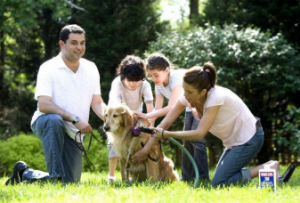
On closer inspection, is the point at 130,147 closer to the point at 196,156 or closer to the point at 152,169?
the point at 152,169

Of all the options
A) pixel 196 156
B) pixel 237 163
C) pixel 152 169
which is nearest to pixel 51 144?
pixel 152 169

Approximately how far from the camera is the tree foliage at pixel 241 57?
439 inches

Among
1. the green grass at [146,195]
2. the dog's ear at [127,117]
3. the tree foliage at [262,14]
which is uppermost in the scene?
the tree foliage at [262,14]

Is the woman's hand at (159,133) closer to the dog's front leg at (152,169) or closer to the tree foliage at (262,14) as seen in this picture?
the dog's front leg at (152,169)

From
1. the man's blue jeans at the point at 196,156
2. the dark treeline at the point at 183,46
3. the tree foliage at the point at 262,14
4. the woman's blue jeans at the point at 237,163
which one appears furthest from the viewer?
the tree foliage at the point at 262,14

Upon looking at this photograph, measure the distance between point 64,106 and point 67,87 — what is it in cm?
27

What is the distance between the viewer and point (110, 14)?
51.0 ft

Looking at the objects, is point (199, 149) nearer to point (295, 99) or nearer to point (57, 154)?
point (57, 154)

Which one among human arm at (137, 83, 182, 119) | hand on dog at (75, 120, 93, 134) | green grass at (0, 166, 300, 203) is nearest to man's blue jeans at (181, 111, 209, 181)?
human arm at (137, 83, 182, 119)

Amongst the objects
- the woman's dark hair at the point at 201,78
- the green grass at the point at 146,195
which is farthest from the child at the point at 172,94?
the green grass at the point at 146,195

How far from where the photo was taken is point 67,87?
6.49 meters

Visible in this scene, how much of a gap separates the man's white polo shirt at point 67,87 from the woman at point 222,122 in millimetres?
1385

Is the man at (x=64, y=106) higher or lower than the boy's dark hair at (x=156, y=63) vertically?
lower

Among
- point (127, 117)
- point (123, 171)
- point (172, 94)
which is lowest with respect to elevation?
point (123, 171)
